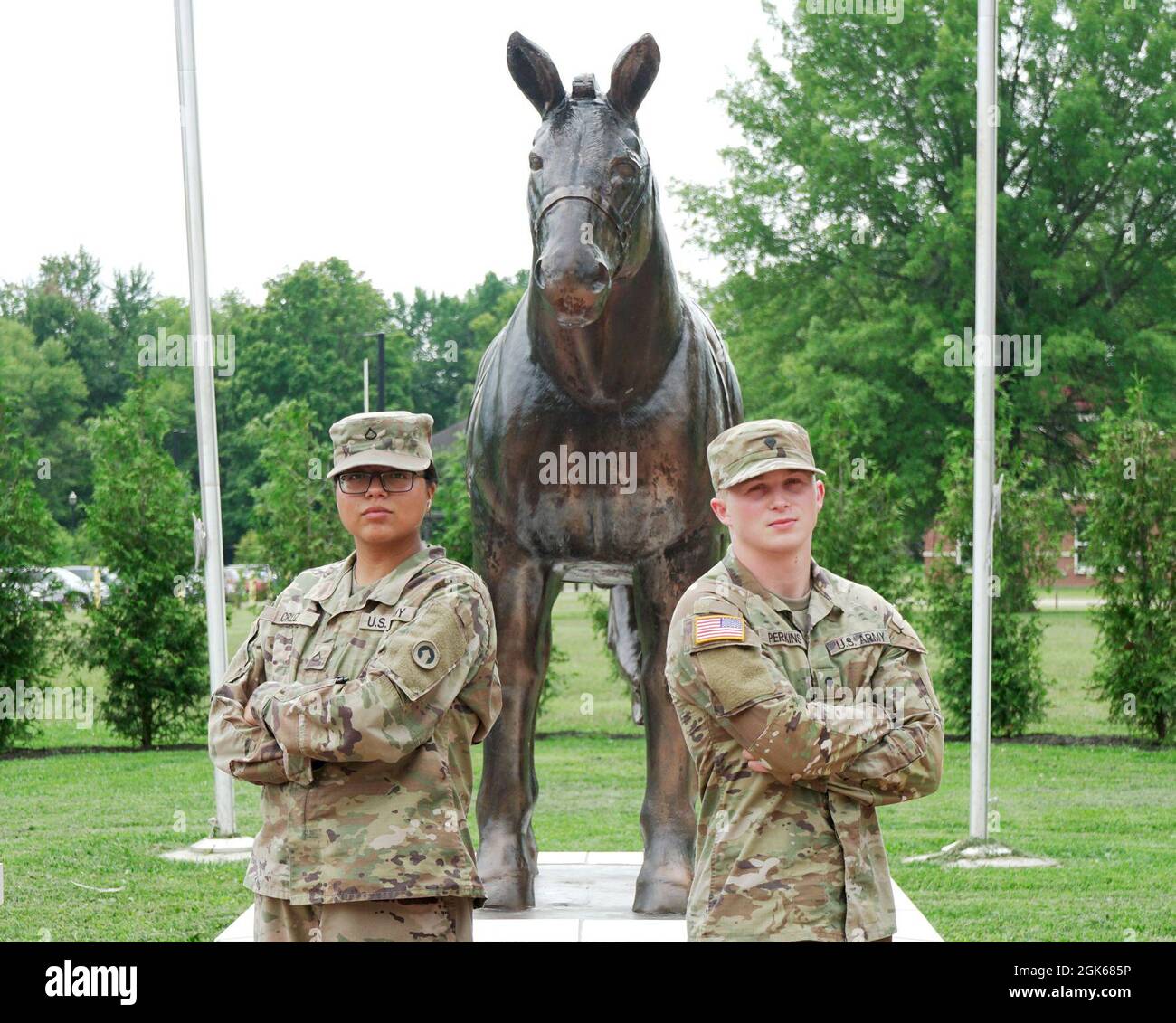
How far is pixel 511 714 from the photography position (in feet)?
17.3

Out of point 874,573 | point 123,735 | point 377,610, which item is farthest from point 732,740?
point 123,735

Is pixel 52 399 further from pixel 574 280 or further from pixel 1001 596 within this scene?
pixel 574 280

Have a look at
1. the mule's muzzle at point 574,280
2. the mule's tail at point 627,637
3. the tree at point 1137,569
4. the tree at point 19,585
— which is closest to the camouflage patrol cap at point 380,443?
the mule's muzzle at point 574,280

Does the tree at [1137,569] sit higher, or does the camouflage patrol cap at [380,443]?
the camouflage patrol cap at [380,443]

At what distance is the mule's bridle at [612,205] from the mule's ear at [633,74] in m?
0.21

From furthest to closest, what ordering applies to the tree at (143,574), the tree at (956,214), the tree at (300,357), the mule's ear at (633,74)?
the tree at (300,357)
the tree at (956,214)
the tree at (143,574)
the mule's ear at (633,74)

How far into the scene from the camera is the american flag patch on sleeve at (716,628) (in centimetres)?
314

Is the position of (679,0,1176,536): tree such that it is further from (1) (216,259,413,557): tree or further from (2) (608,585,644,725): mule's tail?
(2) (608,585,644,725): mule's tail

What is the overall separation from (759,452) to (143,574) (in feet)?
35.6

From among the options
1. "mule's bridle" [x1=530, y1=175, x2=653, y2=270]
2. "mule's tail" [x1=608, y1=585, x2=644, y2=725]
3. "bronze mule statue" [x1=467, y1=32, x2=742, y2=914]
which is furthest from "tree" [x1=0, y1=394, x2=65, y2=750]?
"mule's bridle" [x1=530, y1=175, x2=653, y2=270]

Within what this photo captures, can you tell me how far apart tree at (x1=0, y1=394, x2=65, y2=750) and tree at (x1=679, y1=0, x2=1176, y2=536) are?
12.2 metres

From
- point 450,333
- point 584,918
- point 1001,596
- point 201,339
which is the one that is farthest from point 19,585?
point 450,333

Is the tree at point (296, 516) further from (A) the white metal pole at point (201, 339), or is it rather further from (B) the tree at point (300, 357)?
(B) the tree at point (300, 357)
